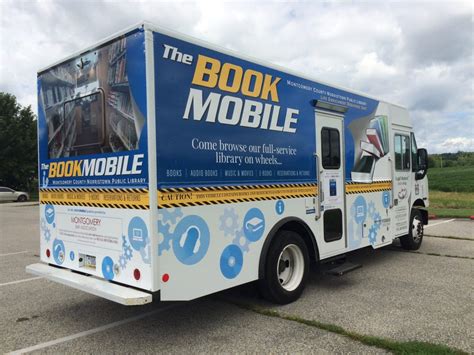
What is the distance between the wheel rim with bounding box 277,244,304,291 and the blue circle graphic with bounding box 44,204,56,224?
9.37 ft

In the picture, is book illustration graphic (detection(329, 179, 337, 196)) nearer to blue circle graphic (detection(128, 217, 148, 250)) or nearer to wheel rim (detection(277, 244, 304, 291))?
wheel rim (detection(277, 244, 304, 291))

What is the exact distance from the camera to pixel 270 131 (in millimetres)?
4922

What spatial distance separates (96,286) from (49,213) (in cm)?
154

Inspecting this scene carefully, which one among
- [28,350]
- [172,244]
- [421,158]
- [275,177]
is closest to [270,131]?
[275,177]

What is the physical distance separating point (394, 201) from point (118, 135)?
5.33m

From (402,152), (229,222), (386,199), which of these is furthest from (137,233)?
(402,152)

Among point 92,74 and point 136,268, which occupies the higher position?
point 92,74

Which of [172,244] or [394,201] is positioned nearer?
[172,244]

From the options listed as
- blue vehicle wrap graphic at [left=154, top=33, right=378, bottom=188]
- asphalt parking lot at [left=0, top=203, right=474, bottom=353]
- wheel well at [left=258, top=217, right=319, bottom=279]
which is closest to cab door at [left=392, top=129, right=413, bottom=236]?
asphalt parking lot at [left=0, top=203, right=474, bottom=353]

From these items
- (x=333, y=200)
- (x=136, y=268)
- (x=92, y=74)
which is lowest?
(x=136, y=268)

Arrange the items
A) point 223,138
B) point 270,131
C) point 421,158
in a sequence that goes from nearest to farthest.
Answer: point 223,138, point 270,131, point 421,158

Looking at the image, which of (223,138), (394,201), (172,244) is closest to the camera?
(172,244)

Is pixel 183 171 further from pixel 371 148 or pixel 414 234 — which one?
pixel 414 234

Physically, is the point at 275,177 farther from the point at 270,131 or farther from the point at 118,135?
the point at 118,135
